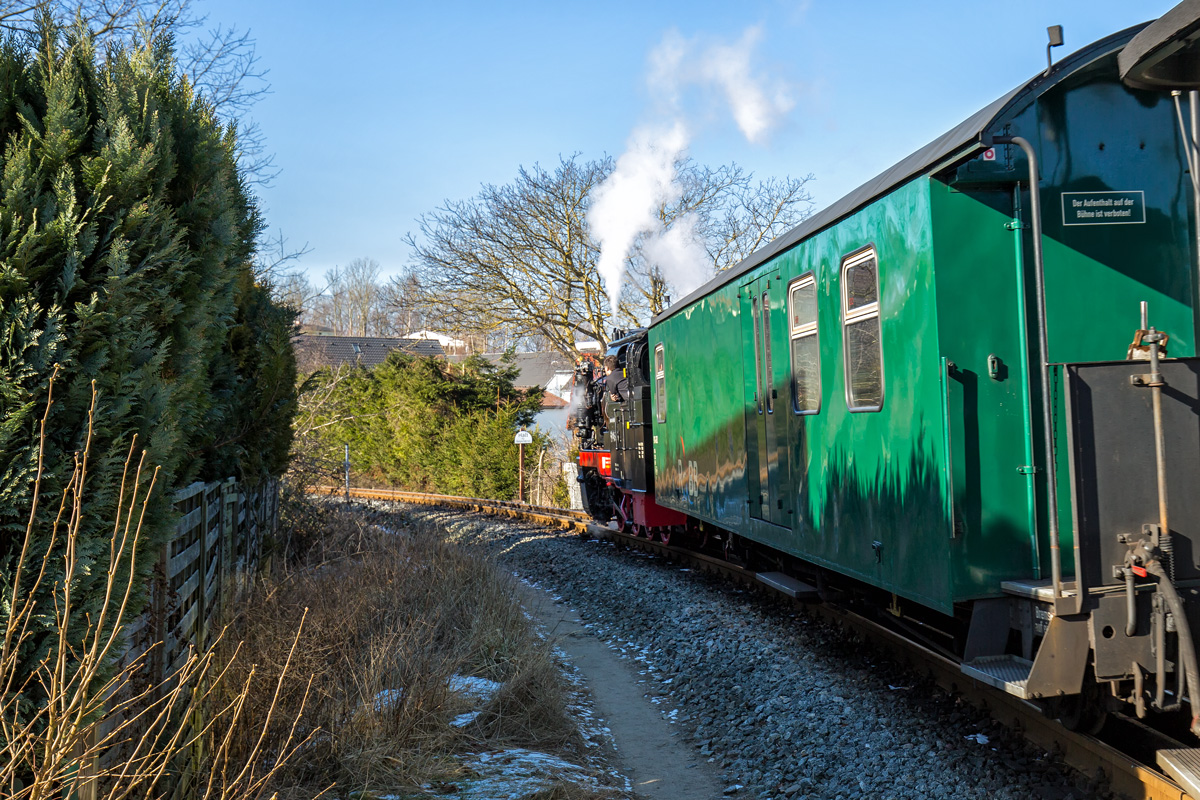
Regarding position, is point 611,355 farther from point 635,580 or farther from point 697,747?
point 697,747

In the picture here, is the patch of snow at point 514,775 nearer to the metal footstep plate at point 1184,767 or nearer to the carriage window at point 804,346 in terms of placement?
the metal footstep plate at point 1184,767

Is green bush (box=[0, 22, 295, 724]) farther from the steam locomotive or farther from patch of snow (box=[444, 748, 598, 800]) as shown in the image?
the steam locomotive

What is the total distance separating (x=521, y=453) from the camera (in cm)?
2375

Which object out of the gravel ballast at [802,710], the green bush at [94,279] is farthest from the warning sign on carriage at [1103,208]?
the green bush at [94,279]

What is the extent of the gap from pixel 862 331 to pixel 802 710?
2429 mm

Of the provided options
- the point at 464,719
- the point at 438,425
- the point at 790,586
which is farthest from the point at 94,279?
the point at 438,425

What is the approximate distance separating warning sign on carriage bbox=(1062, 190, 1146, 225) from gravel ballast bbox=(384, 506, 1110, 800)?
2759mm

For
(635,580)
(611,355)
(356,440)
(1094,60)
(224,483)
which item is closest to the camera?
(1094,60)

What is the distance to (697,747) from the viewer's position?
18.5 ft

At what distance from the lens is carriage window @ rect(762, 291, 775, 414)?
24.3 ft

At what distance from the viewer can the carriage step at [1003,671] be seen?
4199 mm

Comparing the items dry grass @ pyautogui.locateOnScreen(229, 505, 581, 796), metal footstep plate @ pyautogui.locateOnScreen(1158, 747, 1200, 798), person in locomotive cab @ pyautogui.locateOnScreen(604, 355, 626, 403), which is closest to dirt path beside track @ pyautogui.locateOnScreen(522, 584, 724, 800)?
dry grass @ pyautogui.locateOnScreen(229, 505, 581, 796)

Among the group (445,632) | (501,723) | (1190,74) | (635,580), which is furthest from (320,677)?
(635,580)

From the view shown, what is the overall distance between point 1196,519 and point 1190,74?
1968 millimetres
